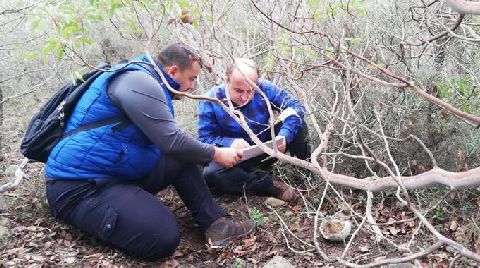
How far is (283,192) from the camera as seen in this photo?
3980 mm

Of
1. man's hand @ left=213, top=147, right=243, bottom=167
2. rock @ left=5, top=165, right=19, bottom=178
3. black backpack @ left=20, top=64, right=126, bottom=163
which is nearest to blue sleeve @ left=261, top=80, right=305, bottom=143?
man's hand @ left=213, top=147, right=243, bottom=167

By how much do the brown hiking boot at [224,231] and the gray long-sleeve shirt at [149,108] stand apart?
2.04 ft

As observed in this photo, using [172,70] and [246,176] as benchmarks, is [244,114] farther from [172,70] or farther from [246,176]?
[172,70]

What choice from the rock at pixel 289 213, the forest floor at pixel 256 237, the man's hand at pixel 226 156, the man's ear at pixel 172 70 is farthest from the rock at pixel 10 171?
the rock at pixel 289 213

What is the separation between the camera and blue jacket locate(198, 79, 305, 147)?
396 cm

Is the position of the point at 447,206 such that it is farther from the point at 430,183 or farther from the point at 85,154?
the point at 85,154

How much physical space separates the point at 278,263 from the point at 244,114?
4.35 feet

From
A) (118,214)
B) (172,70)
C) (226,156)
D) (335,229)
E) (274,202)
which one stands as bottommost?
(118,214)

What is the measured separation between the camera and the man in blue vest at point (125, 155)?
10.3ft

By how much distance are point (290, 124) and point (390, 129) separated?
77cm

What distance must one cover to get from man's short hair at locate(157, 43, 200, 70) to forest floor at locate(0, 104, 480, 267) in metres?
1.12

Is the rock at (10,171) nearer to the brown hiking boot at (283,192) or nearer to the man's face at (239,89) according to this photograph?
the man's face at (239,89)

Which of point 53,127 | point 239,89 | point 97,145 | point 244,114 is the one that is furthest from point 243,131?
point 53,127

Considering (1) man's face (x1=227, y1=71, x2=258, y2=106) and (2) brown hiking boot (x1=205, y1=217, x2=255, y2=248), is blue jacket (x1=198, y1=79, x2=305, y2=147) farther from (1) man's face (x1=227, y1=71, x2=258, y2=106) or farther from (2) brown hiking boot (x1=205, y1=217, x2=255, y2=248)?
(2) brown hiking boot (x1=205, y1=217, x2=255, y2=248)
